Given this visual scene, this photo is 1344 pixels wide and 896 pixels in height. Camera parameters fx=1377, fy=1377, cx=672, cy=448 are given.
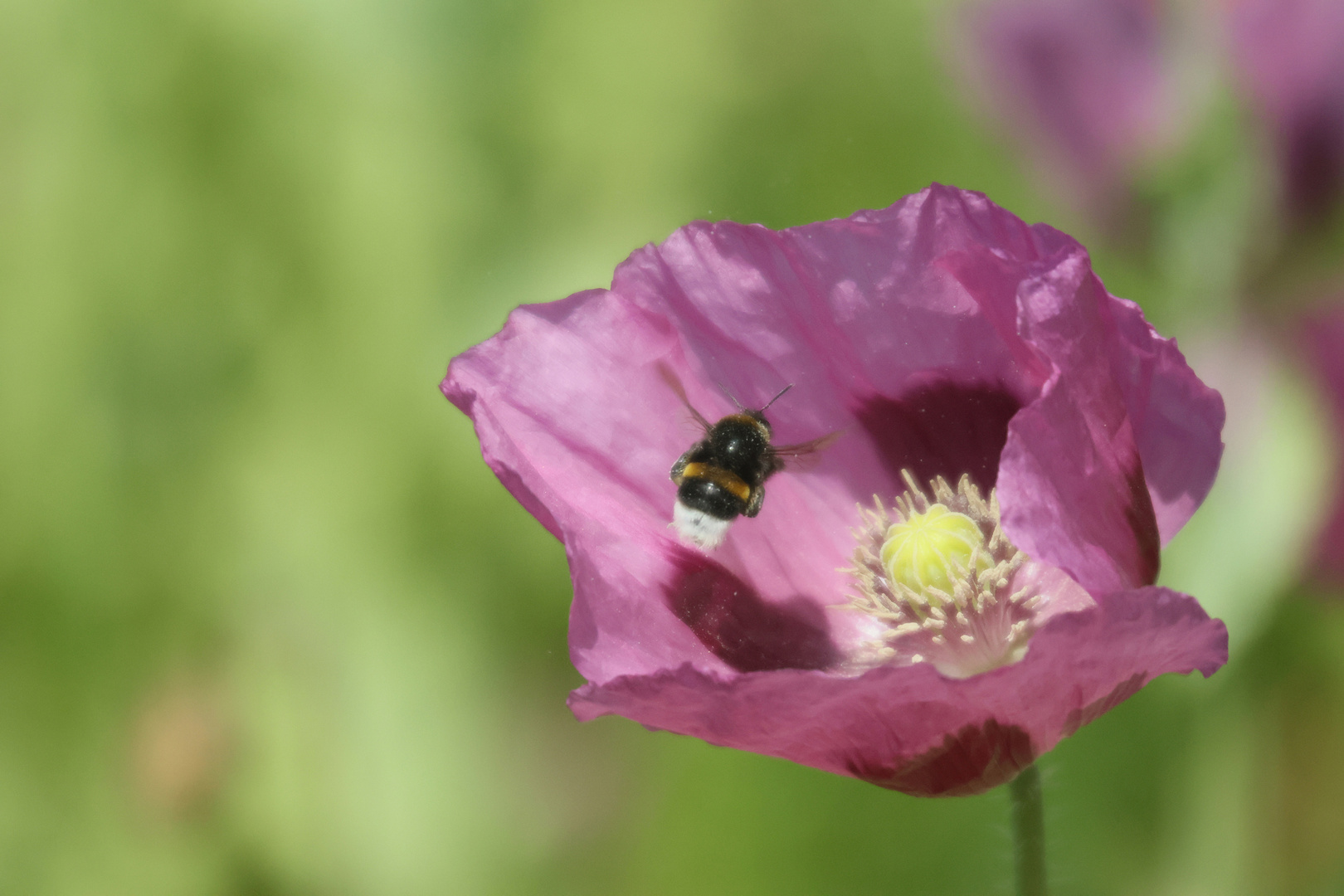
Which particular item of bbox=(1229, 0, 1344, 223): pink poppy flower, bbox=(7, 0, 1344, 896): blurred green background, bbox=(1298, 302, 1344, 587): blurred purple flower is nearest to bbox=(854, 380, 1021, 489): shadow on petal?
bbox=(7, 0, 1344, 896): blurred green background

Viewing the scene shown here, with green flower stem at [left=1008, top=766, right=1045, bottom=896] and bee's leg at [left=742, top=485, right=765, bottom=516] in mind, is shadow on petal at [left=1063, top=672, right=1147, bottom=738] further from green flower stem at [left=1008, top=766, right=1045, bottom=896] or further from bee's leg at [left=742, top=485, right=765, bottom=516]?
bee's leg at [left=742, top=485, right=765, bottom=516]

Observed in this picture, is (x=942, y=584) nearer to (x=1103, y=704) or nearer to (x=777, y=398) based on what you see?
(x=777, y=398)

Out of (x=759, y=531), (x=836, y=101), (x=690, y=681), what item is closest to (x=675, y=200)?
(x=836, y=101)

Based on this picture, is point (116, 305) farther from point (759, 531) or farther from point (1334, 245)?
point (1334, 245)

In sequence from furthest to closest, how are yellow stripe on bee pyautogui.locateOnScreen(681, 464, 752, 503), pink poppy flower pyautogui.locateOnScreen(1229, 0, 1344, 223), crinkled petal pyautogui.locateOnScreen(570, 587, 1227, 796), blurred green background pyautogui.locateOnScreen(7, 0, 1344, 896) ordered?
1. pink poppy flower pyautogui.locateOnScreen(1229, 0, 1344, 223)
2. blurred green background pyautogui.locateOnScreen(7, 0, 1344, 896)
3. yellow stripe on bee pyautogui.locateOnScreen(681, 464, 752, 503)
4. crinkled petal pyautogui.locateOnScreen(570, 587, 1227, 796)

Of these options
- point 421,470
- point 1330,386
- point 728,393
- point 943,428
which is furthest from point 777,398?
point 421,470

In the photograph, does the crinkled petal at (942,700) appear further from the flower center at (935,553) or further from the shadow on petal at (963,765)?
the flower center at (935,553)

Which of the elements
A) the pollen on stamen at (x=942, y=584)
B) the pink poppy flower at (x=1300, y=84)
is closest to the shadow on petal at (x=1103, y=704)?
the pollen on stamen at (x=942, y=584)
